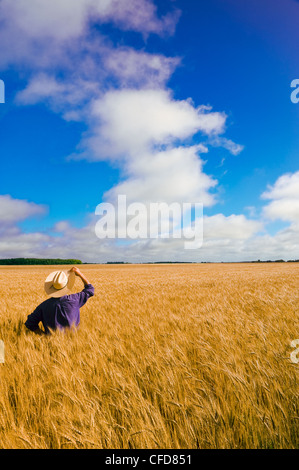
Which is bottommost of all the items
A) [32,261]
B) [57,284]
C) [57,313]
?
[32,261]

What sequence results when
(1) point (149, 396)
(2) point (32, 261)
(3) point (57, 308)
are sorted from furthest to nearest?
(2) point (32, 261) → (3) point (57, 308) → (1) point (149, 396)

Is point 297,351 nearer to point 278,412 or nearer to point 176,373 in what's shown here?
point 278,412

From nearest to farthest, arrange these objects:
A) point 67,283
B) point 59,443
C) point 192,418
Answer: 1. point 59,443
2. point 192,418
3. point 67,283

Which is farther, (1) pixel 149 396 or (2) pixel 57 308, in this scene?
(2) pixel 57 308

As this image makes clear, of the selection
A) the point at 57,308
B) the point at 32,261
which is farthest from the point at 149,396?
the point at 32,261

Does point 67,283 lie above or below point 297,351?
above

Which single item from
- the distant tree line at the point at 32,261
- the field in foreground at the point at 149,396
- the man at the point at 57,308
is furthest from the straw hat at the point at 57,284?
the distant tree line at the point at 32,261

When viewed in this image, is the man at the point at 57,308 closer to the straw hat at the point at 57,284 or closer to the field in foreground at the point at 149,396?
the straw hat at the point at 57,284

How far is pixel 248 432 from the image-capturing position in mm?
1675

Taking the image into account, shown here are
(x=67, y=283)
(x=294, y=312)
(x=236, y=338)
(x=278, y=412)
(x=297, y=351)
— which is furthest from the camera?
(x=294, y=312)

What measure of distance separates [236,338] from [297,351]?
836 mm

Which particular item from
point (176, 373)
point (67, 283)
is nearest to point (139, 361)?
point (176, 373)

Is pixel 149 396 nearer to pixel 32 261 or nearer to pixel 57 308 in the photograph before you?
pixel 57 308
